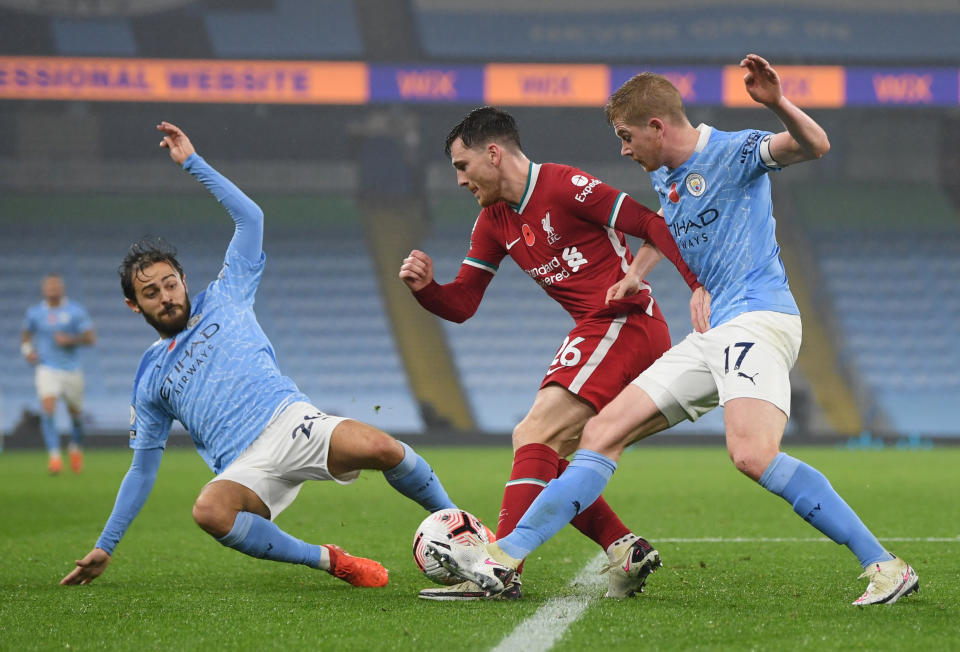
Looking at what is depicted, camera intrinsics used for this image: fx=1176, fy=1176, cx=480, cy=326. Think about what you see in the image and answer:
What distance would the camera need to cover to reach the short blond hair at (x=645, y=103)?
4637 mm

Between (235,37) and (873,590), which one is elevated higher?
(235,37)

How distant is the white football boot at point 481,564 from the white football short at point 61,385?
33.9 feet

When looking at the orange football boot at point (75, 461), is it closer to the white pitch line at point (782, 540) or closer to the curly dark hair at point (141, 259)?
the white pitch line at point (782, 540)

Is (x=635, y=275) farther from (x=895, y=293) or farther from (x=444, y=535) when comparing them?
(x=895, y=293)

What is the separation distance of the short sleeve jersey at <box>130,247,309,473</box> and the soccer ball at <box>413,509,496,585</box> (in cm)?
98

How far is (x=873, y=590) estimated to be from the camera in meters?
4.28

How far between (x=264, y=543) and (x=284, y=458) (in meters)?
0.38

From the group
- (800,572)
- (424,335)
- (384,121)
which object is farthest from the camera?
(384,121)

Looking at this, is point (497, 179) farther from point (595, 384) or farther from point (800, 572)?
point (800, 572)

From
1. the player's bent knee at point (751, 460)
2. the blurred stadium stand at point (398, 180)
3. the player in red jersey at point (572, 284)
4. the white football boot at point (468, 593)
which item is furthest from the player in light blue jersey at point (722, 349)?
the blurred stadium stand at point (398, 180)

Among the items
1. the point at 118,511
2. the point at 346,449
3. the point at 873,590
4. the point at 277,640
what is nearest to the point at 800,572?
the point at 873,590

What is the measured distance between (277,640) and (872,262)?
74.1 feet

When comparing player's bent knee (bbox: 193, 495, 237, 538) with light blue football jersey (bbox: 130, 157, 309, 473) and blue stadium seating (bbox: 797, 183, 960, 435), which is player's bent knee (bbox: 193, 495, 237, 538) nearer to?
light blue football jersey (bbox: 130, 157, 309, 473)

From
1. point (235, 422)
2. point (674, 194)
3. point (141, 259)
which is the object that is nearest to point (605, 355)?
point (674, 194)
